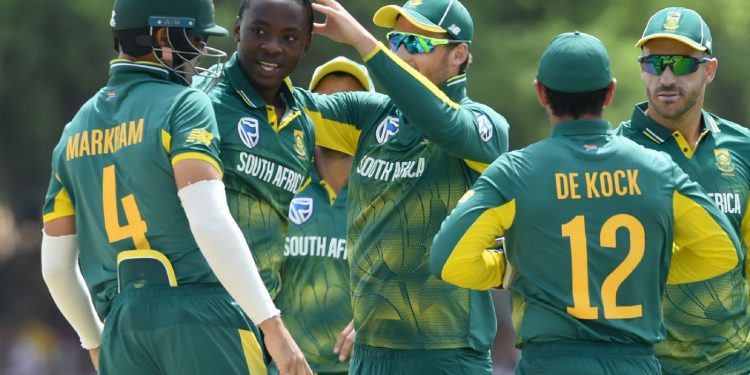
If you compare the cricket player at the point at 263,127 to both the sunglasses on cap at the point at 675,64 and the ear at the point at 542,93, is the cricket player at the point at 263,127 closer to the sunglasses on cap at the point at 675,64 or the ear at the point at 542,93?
the ear at the point at 542,93

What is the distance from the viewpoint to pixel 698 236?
609 centimetres

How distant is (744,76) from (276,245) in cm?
1003

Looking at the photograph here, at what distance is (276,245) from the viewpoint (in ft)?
21.6

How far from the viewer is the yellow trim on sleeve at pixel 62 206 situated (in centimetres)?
630

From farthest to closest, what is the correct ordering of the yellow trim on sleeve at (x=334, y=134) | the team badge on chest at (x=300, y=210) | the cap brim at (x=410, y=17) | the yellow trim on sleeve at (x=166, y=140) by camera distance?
1. the team badge on chest at (x=300, y=210)
2. the cap brim at (x=410, y=17)
3. the yellow trim on sleeve at (x=334, y=134)
4. the yellow trim on sleeve at (x=166, y=140)

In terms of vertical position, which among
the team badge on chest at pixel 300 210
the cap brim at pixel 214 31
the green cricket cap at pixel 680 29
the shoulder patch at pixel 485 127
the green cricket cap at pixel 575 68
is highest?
the green cricket cap at pixel 680 29

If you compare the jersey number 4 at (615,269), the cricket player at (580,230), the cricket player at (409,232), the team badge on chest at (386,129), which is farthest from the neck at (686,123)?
the jersey number 4 at (615,269)

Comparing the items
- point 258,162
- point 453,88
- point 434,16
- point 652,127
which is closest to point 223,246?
point 258,162

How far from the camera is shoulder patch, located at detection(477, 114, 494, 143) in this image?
277 inches

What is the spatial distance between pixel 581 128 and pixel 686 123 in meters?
1.64

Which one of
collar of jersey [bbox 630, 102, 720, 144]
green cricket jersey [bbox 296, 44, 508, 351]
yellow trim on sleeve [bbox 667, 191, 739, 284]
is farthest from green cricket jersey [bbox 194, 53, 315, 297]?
collar of jersey [bbox 630, 102, 720, 144]

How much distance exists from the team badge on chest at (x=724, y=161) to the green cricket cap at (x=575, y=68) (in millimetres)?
1517

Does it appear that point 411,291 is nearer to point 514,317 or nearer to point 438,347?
point 438,347

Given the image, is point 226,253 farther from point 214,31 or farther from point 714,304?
point 714,304
